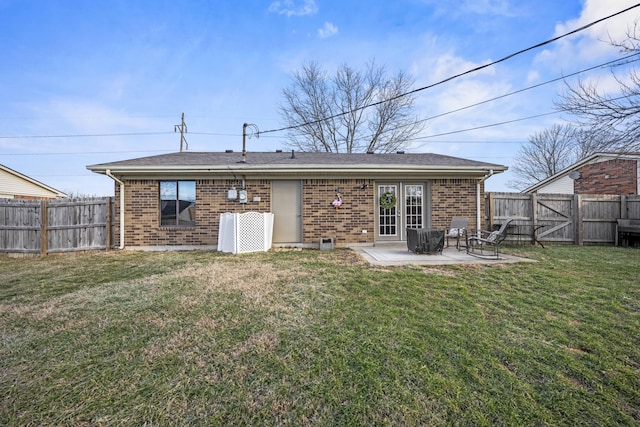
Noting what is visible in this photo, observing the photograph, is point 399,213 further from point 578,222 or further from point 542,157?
point 542,157

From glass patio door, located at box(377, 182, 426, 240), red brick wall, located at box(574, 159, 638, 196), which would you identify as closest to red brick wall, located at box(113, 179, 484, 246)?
glass patio door, located at box(377, 182, 426, 240)

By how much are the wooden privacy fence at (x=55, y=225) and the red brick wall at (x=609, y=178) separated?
784 inches

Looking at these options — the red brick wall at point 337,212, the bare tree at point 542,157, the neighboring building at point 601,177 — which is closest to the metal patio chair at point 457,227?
the red brick wall at point 337,212

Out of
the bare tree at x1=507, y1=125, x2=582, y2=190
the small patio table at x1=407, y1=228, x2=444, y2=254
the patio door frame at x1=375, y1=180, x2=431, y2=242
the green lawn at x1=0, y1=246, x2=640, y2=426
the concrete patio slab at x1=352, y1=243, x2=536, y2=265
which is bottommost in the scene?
the green lawn at x1=0, y1=246, x2=640, y2=426

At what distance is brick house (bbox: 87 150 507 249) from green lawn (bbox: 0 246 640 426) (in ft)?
12.9

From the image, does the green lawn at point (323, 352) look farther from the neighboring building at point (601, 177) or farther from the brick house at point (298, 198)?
the neighboring building at point (601, 177)

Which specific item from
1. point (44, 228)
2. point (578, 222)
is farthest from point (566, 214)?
point (44, 228)

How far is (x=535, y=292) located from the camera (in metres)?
3.89

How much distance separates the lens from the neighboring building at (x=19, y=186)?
14648 millimetres

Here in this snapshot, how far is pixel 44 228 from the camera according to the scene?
8047 millimetres

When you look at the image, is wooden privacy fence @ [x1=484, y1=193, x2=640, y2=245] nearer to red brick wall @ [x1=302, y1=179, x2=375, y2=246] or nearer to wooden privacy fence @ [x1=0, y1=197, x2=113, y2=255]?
red brick wall @ [x1=302, y1=179, x2=375, y2=246]

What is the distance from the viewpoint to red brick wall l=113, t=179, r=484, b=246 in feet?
27.0

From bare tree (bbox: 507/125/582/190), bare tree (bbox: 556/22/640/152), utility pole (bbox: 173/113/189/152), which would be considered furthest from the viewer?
bare tree (bbox: 507/125/582/190)

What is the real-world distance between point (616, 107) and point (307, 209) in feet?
22.8
